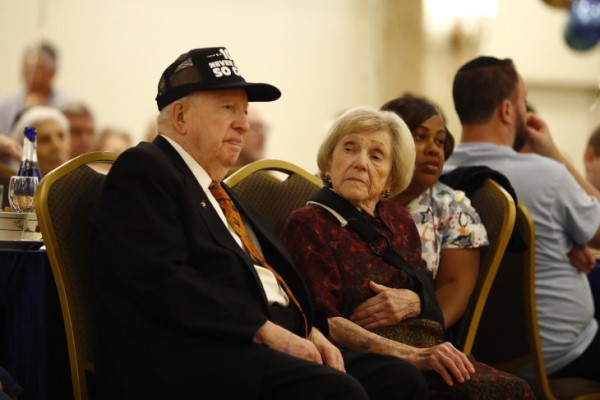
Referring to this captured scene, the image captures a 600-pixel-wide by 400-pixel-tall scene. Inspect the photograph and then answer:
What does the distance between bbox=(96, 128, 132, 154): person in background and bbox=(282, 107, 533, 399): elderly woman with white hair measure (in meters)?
4.55

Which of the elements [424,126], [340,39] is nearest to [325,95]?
[340,39]

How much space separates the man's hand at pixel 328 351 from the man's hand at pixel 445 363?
23 cm

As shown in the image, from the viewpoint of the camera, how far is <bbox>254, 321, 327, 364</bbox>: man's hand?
7.50 feet

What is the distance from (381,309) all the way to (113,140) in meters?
5.08

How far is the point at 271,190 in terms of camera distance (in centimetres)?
314

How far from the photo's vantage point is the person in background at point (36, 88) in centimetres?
722

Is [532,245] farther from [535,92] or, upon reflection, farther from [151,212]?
[535,92]

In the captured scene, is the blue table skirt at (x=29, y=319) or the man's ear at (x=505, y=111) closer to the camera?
the blue table skirt at (x=29, y=319)

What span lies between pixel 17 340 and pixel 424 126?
151 centimetres

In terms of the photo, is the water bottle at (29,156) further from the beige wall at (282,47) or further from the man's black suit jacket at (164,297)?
the beige wall at (282,47)

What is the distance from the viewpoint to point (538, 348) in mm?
3350

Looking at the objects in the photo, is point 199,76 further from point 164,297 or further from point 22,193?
point 22,193

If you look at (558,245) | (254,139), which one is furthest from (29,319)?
(254,139)

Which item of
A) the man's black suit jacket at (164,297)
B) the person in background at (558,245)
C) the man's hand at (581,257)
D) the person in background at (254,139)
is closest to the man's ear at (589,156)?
the person in background at (558,245)
